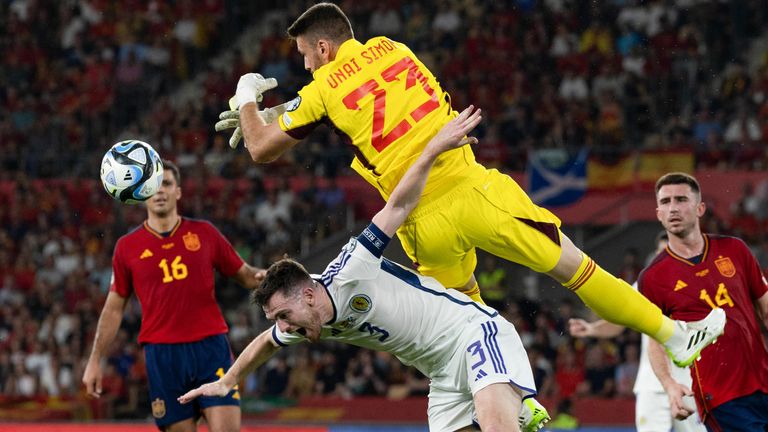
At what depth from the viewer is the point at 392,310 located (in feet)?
21.9

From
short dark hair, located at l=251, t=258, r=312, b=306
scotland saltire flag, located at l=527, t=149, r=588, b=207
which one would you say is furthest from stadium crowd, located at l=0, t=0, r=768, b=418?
short dark hair, located at l=251, t=258, r=312, b=306

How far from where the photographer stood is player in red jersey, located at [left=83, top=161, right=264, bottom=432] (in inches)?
351

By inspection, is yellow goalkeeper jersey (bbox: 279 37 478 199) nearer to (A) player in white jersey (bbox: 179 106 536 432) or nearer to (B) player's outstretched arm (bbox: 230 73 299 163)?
(B) player's outstretched arm (bbox: 230 73 299 163)

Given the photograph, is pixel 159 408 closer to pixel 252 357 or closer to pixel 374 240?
pixel 252 357

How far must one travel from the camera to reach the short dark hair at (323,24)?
7.21 metres

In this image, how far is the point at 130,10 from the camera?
77.1ft

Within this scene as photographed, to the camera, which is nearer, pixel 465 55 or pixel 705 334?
pixel 705 334

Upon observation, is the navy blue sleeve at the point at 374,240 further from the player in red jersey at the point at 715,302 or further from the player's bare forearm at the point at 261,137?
the player in red jersey at the point at 715,302

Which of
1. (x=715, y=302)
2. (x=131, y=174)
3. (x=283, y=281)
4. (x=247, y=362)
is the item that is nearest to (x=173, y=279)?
(x=131, y=174)

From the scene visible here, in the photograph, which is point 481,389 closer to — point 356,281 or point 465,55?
point 356,281

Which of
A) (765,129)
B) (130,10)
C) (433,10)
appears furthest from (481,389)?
(130,10)

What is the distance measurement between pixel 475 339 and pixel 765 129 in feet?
37.7

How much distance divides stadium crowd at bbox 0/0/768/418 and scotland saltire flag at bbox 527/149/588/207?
0.57m

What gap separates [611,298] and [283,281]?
190 cm
